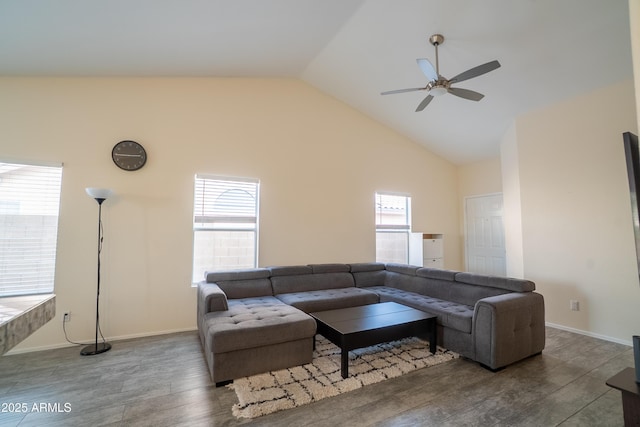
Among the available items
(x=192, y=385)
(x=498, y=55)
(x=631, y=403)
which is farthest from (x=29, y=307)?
(x=498, y=55)

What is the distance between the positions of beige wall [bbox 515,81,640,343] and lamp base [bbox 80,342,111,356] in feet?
18.0

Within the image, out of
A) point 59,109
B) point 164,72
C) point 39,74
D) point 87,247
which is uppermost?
point 164,72

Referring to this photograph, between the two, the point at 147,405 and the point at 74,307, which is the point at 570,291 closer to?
the point at 147,405

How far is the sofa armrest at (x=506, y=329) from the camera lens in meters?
2.55

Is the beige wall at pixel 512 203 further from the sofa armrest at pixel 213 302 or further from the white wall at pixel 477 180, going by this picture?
the sofa armrest at pixel 213 302

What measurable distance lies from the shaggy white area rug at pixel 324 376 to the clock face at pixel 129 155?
2.77 m

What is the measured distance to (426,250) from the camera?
5.40 meters

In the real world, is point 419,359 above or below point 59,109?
below

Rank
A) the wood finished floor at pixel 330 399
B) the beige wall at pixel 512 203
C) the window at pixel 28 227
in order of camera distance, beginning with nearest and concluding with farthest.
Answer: the wood finished floor at pixel 330 399, the window at pixel 28 227, the beige wall at pixel 512 203

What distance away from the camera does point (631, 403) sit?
155 centimetres

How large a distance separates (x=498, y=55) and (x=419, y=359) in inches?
137

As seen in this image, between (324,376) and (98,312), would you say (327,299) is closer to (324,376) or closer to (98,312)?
(324,376)

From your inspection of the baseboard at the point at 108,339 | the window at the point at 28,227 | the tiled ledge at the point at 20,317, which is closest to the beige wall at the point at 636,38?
the tiled ledge at the point at 20,317

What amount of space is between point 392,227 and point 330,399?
3740 millimetres
